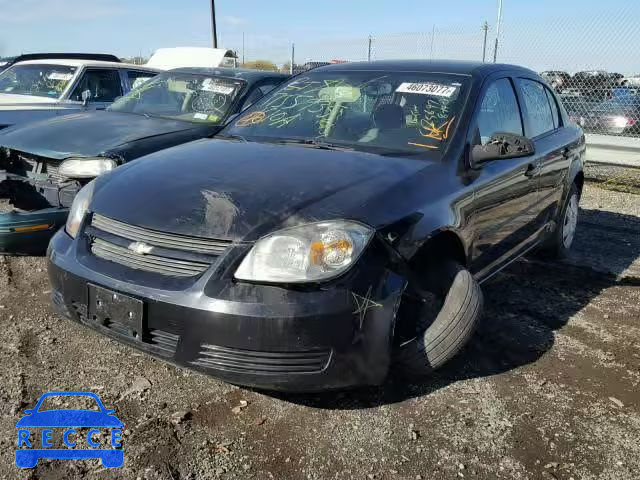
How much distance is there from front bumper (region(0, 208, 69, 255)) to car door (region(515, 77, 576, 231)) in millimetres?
3335

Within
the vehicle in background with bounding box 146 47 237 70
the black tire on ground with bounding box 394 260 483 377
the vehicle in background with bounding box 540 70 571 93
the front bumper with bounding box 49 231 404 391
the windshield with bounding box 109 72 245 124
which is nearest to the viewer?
the front bumper with bounding box 49 231 404 391

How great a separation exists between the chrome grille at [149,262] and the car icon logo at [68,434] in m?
0.68

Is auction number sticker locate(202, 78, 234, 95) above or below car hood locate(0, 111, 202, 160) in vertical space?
above

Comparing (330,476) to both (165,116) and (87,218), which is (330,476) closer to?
(87,218)

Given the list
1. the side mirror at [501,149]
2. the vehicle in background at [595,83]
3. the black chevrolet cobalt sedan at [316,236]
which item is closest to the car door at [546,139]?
the black chevrolet cobalt sedan at [316,236]

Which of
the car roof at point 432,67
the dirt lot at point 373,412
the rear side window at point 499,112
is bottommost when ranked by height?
the dirt lot at point 373,412

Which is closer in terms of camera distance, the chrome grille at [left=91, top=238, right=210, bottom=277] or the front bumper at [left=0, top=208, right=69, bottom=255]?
the chrome grille at [left=91, top=238, right=210, bottom=277]

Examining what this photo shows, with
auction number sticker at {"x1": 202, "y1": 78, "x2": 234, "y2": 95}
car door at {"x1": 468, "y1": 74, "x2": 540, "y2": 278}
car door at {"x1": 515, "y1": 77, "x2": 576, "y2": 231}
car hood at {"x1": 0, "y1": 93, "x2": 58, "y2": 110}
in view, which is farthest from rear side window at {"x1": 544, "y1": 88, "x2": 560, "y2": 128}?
car hood at {"x1": 0, "y1": 93, "x2": 58, "y2": 110}

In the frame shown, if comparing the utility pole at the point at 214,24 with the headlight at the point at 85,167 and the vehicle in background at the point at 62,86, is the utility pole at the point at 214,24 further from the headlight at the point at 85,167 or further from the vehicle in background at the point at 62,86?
the headlight at the point at 85,167

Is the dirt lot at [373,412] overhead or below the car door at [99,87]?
below

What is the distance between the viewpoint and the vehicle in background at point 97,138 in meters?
4.01

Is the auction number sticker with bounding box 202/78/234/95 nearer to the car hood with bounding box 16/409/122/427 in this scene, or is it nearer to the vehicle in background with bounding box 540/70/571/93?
the car hood with bounding box 16/409/122/427

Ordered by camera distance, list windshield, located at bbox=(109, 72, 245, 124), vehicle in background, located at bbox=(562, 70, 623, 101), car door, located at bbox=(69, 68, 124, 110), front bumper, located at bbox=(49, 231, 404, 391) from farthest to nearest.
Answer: vehicle in background, located at bbox=(562, 70, 623, 101) < car door, located at bbox=(69, 68, 124, 110) < windshield, located at bbox=(109, 72, 245, 124) < front bumper, located at bbox=(49, 231, 404, 391)

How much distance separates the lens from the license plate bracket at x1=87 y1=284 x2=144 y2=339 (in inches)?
95.8
